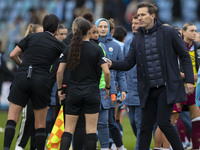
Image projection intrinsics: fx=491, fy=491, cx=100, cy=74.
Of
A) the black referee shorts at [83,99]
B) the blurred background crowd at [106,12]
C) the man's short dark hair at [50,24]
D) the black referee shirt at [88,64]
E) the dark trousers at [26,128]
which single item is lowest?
the dark trousers at [26,128]

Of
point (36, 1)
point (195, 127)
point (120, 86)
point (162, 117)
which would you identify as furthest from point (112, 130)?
point (36, 1)

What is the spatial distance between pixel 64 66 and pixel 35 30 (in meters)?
2.15

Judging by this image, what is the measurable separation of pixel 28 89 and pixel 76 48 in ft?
3.66

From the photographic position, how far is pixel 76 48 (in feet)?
21.3

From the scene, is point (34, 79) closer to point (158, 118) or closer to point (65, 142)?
point (65, 142)

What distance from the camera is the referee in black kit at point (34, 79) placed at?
7.10m

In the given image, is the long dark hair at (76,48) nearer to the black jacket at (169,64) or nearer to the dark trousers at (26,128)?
the black jacket at (169,64)

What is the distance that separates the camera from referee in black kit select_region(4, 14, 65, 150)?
23.3 feet

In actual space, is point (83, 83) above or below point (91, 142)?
above

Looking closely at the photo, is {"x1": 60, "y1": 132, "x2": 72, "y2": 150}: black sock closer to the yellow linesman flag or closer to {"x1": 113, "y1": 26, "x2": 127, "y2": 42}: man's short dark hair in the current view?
the yellow linesman flag

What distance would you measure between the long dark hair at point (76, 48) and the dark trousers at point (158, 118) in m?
1.14

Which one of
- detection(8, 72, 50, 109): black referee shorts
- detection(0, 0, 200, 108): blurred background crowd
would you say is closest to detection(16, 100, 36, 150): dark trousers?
detection(8, 72, 50, 109): black referee shorts

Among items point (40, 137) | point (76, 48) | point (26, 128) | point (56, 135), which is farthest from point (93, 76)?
point (26, 128)

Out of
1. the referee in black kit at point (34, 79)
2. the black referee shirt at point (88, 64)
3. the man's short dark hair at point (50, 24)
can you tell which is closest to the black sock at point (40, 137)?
the referee in black kit at point (34, 79)
